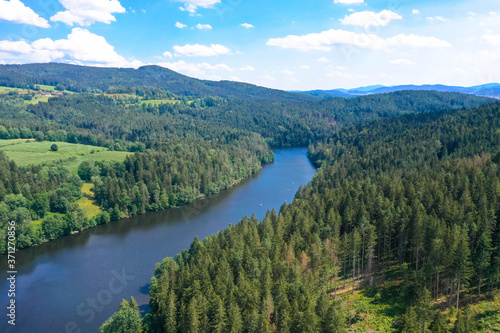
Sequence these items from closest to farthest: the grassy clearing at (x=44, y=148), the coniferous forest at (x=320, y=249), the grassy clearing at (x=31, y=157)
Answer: the coniferous forest at (x=320, y=249) → the grassy clearing at (x=31, y=157) → the grassy clearing at (x=44, y=148)

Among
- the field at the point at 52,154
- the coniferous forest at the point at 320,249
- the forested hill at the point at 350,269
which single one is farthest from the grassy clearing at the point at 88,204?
the forested hill at the point at 350,269

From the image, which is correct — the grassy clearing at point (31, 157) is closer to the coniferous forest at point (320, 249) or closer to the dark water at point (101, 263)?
the coniferous forest at point (320, 249)

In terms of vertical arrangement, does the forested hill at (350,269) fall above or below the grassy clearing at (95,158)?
below

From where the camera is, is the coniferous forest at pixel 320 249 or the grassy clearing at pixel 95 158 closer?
the coniferous forest at pixel 320 249

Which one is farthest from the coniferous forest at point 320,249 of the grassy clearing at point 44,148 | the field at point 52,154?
the grassy clearing at point 44,148

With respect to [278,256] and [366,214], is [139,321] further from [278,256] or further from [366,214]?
[366,214]

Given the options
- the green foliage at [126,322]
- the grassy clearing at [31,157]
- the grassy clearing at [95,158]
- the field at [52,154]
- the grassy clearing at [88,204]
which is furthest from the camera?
the field at [52,154]

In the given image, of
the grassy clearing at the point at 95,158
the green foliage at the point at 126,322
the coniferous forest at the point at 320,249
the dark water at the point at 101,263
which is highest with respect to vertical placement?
the grassy clearing at the point at 95,158

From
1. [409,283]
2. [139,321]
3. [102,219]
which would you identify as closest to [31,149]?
[102,219]
